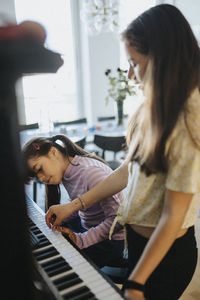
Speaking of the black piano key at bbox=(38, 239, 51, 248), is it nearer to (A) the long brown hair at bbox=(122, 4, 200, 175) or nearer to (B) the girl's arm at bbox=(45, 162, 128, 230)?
(B) the girl's arm at bbox=(45, 162, 128, 230)

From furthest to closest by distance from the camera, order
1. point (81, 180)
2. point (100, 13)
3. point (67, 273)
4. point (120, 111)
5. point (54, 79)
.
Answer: point (54, 79), point (120, 111), point (100, 13), point (81, 180), point (67, 273)

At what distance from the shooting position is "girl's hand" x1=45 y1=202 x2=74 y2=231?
1.09 metres

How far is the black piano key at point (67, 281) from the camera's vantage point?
2.41 feet

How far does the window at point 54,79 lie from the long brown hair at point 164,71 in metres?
4.08

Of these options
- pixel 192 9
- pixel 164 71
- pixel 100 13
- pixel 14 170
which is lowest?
pixel 14 170

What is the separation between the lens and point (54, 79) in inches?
202

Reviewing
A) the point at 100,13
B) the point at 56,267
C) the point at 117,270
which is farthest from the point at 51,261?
the point at 100,13

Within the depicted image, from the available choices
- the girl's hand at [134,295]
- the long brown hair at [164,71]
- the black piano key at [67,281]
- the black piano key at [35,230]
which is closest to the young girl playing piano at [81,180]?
the black piano key at [35,230]

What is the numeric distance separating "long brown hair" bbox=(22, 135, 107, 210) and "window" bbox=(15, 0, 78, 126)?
10.5 ft

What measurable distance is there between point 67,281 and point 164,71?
0.63 m

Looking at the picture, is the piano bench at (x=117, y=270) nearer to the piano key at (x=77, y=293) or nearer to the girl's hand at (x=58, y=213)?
the girl's hand at (x=58, y=213)

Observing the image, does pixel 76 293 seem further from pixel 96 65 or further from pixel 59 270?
pixel 96 65

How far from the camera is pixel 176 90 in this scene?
641mm

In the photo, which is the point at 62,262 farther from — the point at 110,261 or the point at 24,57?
the point at 24,57
